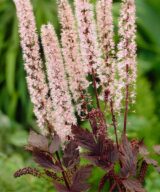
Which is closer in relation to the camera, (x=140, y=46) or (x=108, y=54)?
(x=108, y=54)

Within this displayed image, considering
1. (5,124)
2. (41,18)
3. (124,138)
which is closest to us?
(124,138)

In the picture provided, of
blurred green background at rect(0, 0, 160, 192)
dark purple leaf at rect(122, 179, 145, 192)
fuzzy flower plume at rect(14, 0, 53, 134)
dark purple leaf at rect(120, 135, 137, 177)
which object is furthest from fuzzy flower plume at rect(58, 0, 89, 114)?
blurred green background at rect(0, 0, 160, 192)

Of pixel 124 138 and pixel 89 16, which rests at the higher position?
pixel 89 16

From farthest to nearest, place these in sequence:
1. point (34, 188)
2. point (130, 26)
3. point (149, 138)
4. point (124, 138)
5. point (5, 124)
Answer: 1. point (5, 124)
2. point (149, 138)
3. point (34, 188)
4. point (130, 26)
5. point (124, 138)

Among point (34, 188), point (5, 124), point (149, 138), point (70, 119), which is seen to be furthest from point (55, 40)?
point (5, 124)

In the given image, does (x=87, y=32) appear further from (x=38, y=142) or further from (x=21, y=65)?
(x=21, y=65)

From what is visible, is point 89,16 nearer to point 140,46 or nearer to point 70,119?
point 70,119

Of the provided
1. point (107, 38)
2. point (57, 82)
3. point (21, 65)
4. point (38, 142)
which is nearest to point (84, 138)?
point (38, 142)
